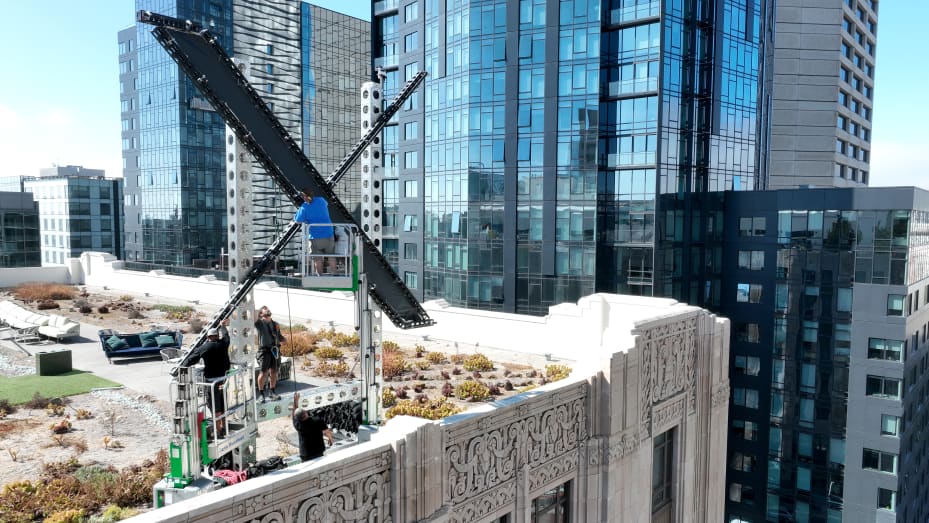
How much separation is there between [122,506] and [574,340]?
51.2 feet

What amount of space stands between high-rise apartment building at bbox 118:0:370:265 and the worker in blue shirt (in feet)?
234

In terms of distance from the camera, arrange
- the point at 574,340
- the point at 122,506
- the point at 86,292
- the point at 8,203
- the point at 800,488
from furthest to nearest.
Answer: the point at 8,203
the point at 800,488
the point at 86,292
the point at 574,340
the point at 122,506

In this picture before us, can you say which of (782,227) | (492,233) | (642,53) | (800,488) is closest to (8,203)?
(492,233)

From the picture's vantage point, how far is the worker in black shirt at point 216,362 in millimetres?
10562

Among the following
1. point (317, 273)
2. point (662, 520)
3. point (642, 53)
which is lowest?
point (662, 520)

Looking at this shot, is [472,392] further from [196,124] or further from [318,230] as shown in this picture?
[196,124]

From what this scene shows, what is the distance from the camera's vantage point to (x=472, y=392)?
17109mm

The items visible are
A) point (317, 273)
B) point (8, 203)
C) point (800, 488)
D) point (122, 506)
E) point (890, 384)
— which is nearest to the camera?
point (122, 506)

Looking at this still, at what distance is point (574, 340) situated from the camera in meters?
22.5

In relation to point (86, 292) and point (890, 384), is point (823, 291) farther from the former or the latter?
point (86, 292)

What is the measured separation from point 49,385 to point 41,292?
2194 cm

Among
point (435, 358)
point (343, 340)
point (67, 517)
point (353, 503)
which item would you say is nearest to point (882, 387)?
point (435, 358)

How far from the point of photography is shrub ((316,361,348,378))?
2012cm

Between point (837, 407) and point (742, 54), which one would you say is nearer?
point (837, 407)
